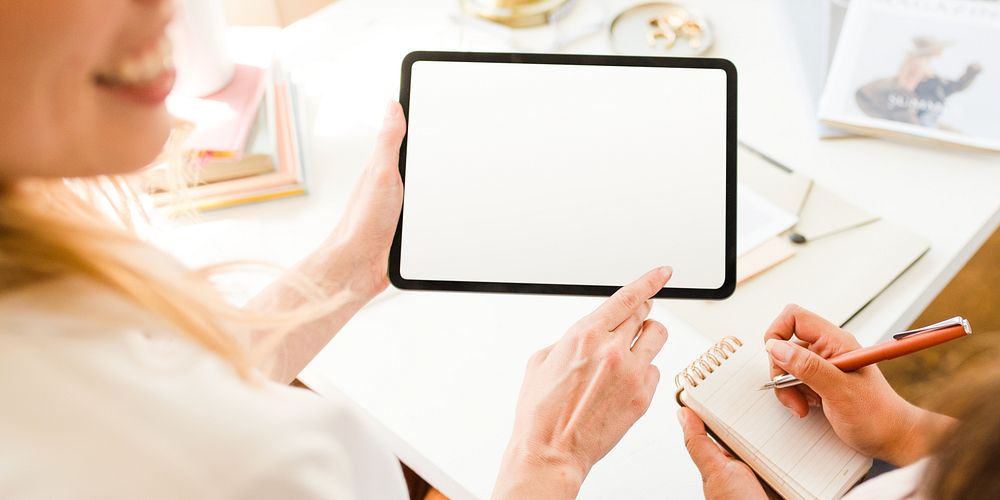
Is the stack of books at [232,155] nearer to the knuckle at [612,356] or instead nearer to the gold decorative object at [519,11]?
the gold decorative object at [519,11]

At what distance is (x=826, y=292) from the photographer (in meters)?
0.83

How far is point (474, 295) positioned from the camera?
0.87 m

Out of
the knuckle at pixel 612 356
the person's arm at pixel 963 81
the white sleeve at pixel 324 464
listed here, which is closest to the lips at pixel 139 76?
the white sleeve at pixel 324 464

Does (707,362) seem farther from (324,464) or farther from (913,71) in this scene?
(913,71)

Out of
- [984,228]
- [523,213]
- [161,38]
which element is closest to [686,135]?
[523,213]

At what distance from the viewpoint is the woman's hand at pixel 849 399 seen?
66 centimetres

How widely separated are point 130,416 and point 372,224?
46 cm

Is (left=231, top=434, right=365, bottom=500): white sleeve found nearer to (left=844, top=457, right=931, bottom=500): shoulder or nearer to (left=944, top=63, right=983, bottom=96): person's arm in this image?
(left=844, top=457, right=931, bottom=500): shoulder

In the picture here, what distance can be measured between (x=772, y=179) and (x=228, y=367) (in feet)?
2.35

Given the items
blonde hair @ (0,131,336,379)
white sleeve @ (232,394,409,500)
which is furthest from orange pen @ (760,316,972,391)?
blonde hair @ (0,131,336,379)

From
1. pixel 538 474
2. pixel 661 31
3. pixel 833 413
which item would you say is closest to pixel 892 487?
pixel 833 413

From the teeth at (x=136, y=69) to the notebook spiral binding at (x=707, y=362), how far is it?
523 millimetres

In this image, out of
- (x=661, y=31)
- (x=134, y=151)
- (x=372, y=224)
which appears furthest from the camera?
(x=661, y=31)

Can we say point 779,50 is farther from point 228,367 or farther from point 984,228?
point 228,367
